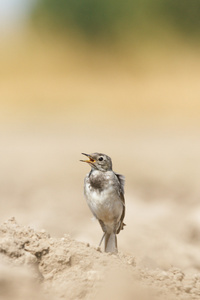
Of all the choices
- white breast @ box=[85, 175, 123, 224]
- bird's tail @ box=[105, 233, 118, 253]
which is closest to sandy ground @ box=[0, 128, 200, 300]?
bird's tail @ box=[105, 233, 118, 253]

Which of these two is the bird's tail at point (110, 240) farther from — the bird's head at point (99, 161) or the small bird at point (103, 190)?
the bird's head at point (99, 161)

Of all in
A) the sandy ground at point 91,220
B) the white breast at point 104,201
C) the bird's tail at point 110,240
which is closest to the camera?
the sandy ground at point 91,220

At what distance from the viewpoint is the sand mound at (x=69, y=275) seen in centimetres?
463

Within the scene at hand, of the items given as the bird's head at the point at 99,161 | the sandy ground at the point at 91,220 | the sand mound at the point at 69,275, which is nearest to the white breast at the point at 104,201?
the bird's head at the point at 99,161

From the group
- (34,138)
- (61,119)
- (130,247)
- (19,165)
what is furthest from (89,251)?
(61,119)

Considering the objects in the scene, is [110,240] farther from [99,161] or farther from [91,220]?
[91,220]

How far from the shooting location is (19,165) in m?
14.1

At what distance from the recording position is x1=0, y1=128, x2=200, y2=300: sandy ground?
16.0 feet

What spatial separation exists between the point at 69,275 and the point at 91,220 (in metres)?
3.72

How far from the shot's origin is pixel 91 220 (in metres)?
8.72

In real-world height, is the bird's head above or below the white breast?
above

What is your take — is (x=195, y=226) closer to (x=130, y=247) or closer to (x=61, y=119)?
(x=130, y=247)

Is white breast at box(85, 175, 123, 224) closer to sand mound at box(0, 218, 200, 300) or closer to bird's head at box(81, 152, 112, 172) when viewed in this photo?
bird's head at box(81, 152, 112, 172)

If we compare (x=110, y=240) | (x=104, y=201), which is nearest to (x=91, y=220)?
(x=110, y=240)
